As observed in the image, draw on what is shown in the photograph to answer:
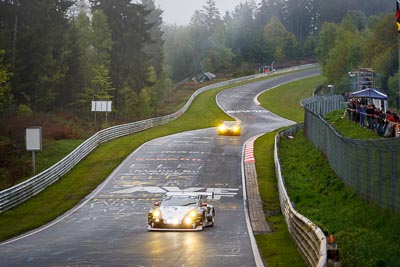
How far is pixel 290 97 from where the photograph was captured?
10556cm

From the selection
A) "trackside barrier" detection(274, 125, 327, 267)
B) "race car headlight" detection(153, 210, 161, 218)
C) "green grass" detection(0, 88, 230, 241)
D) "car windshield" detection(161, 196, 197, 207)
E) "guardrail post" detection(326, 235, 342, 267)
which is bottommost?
"green grass" detection(0, 88, 230, 241)

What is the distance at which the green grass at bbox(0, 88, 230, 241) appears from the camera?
28766 mm

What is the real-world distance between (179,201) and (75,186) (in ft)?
44.7

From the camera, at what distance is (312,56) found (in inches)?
7338

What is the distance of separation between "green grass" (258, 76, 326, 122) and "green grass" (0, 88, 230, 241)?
18.0m

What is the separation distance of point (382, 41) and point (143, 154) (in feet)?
143

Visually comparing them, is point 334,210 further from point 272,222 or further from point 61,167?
point 61,167

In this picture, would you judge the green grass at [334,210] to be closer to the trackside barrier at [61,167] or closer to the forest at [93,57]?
the trackside barrier at [61,167]

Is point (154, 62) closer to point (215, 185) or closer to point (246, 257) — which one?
point (215, 185)

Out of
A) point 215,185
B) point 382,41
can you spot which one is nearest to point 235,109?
point 382,41

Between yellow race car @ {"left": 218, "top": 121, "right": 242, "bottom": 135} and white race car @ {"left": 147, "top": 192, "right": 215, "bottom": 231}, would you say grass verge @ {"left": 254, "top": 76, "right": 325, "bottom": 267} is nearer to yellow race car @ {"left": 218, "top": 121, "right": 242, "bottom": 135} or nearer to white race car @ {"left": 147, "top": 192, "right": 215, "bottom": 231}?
white race car @ {"left": 147, "top": 192, "right": 215, "bottom": 231}

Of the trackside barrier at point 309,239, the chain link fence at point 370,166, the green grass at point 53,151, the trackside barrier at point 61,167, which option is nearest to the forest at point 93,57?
the green grass at point 53,151

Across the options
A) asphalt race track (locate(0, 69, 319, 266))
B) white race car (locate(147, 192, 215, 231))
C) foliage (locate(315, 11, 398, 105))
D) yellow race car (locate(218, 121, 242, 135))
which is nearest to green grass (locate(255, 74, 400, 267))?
asphalt race track (locate(0, 69, 319, 266))

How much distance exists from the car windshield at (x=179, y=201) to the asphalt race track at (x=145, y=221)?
1.20 metres
